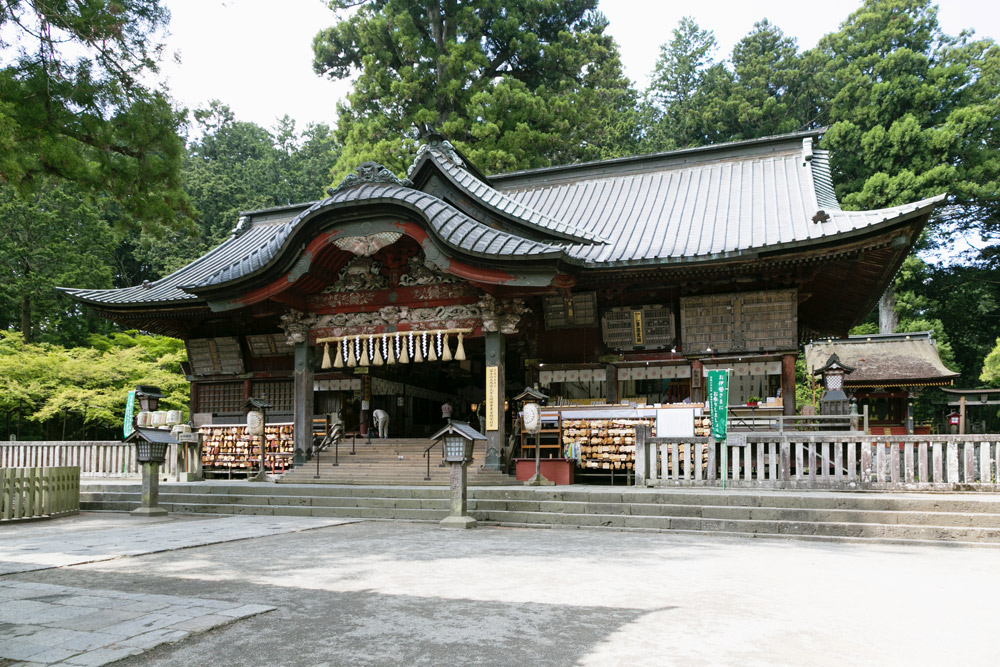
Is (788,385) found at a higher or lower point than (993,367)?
lower

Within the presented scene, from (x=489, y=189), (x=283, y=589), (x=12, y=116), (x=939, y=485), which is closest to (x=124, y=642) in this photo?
(x=283, y=589)

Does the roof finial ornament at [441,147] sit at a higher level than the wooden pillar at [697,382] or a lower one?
higher

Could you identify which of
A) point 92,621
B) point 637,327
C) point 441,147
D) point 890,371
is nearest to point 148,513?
point 92,621

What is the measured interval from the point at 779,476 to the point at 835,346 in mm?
19087

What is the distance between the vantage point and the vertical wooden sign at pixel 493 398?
13758mm

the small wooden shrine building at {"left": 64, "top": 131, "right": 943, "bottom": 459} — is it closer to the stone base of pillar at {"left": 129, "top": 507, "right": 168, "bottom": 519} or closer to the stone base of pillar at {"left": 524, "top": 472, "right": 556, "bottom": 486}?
the stone base of pillar at {"left": 524, "top": 472, "right": 556, "bottom": 486}

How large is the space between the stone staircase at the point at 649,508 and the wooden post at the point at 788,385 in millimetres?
3896

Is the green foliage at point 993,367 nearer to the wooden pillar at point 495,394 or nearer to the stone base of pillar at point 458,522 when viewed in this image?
the wooden pillar at point 495,394

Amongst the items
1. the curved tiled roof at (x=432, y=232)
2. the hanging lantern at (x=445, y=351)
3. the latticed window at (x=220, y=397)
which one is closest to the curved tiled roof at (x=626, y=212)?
the curved tiled roof at (x=432, y=232)

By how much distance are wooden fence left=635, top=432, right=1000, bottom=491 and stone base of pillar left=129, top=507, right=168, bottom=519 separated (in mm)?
8090

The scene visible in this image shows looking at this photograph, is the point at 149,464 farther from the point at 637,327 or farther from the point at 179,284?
the point at 637,327

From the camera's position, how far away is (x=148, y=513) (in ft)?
39.4

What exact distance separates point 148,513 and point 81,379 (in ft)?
42.9

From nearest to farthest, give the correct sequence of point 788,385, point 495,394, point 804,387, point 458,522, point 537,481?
point 458,522 < point 537,481 < point 495,394 < point 788,385 < point 804,387
